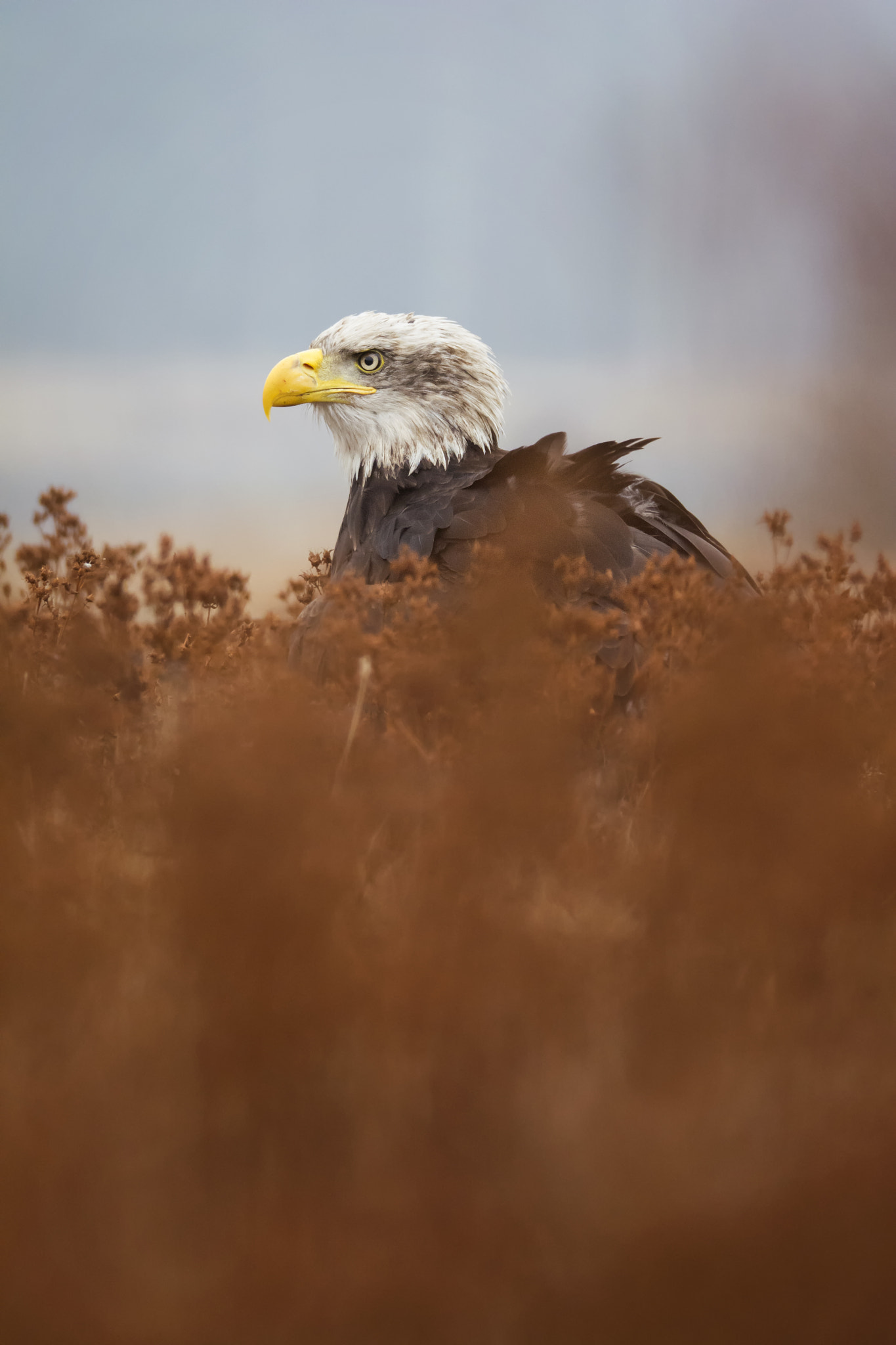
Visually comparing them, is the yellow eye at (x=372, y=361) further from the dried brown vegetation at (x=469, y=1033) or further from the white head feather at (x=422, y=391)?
the dried brown vegetation at (x=469, y=1033)

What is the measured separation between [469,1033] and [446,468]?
3323 millimetres

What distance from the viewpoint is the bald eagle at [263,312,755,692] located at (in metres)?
3.21

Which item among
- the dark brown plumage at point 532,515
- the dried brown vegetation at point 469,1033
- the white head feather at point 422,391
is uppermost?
the white head feather at point 422,391

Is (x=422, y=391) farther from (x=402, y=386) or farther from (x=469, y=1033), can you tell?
(x=469, y=1033)

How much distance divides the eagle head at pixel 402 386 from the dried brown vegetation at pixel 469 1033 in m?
2.99

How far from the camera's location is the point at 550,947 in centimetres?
96

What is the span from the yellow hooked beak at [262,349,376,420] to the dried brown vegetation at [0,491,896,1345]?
3256mm

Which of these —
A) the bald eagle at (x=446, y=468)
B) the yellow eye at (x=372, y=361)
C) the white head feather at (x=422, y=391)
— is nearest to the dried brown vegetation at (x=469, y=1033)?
the bald eagle at (x=446, y=468)

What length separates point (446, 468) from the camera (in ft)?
13.1

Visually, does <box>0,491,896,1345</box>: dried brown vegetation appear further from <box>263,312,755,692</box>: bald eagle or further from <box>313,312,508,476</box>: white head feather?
<box>313,312,508,476</box>: white head feather

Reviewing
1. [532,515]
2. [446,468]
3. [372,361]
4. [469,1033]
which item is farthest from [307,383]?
[469,1033]

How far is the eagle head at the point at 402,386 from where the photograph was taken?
408cm

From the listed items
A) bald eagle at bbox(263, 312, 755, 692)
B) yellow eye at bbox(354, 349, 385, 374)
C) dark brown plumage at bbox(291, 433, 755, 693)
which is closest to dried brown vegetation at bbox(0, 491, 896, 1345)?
bald eagle at bbox(263, 312, 755, 692)

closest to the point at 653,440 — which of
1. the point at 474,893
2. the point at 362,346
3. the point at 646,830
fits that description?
the point at 362,346
